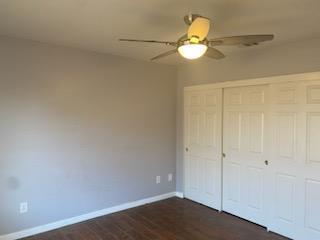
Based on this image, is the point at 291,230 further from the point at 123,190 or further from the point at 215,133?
the point at 123,190

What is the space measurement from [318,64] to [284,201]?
1729 mm

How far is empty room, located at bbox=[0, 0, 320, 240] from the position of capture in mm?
2584

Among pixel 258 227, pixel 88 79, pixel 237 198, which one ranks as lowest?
pixel 258 227

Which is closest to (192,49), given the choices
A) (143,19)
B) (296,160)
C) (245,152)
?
(143,19)

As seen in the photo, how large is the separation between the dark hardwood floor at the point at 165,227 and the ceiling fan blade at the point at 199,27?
2497mm

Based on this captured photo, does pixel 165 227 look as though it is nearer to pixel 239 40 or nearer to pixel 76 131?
pixel 76 131

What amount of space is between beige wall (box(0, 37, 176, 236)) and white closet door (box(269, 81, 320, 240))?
1.93 metres

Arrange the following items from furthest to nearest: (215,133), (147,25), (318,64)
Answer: (215,133) < (318,64) < (147,25)

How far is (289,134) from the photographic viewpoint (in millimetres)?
3258

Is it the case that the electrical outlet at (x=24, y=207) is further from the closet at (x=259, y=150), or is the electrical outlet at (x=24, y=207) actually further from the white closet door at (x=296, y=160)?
the white closet door at (x=296, y=160)

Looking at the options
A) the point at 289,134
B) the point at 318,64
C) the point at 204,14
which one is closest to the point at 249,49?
the point at 318,64

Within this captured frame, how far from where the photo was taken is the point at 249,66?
12.2 feet

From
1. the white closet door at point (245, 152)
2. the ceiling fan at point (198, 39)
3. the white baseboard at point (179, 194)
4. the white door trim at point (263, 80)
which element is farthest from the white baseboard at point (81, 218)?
the ceiling fan at point (198, 39)

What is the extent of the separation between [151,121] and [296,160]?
7.47ft
